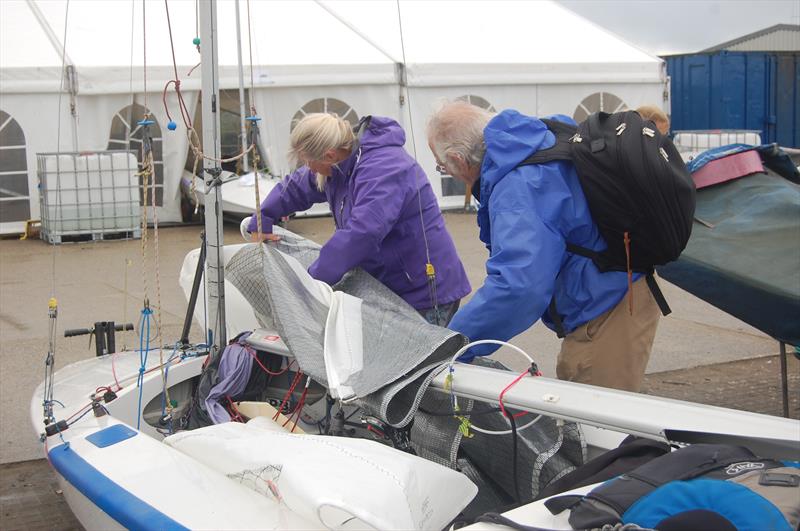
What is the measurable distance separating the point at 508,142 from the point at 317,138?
0.96m

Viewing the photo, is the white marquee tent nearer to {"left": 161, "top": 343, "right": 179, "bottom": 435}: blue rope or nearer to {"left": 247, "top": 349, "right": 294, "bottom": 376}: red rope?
{"left": 161, "top": 343, "right": 179, "bottom": 435}: blue rope

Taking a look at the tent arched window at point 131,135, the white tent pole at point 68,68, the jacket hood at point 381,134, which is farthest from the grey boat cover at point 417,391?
the tent arched window at point 131,135

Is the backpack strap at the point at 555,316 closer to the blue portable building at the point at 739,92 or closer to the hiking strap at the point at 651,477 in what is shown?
the hiking strap at the point at 651,477

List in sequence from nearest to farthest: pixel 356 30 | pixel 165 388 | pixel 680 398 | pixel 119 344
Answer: pixel 165 388
pixel 680 398
pixel 119 344
pixel 356 30

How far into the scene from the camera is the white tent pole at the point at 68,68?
11359mm

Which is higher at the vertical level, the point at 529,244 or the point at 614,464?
the point at 529,244

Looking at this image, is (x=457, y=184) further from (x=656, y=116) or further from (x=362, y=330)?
(x=362, y=330)

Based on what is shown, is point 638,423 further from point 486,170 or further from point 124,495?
point 124,495

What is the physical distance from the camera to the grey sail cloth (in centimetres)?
257

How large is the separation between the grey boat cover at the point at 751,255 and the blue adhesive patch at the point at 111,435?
2242 millimetres

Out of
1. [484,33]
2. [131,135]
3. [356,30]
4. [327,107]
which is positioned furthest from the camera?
[484,33]

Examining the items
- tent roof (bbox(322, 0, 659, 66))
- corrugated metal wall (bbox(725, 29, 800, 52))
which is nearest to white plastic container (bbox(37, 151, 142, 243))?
tent roof (bbox(322, 0, 659, 66))

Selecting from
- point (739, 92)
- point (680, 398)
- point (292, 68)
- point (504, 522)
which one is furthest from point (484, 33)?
point (504, 522)

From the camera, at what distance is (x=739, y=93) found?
59.2 feet
